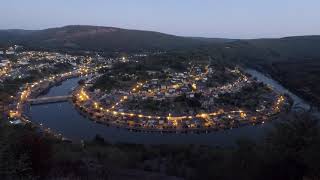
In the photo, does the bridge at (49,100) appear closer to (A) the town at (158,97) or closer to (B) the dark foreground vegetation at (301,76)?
(A) the town at (158,97)

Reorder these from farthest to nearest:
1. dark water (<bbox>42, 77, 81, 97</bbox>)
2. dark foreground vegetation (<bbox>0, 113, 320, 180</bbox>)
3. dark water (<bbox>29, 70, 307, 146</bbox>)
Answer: dark water (<bbox>42, 77, 81, 97</bbox>), dark water (<bbox>29, 70, 307, 146</bbox>), dark foreground vegetation (<bbox>0, 113, 320, 180</bbox>)

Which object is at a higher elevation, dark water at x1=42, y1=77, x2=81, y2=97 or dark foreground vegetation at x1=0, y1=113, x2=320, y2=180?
dark foreground vegetation at x1=0, y1=113, x2=320, y2=180

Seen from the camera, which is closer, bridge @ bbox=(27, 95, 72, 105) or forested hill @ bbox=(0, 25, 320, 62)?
bridge @ bbox=(27, 95, 72, 105)

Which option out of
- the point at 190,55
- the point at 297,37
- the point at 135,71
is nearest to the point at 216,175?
the point at 135,71

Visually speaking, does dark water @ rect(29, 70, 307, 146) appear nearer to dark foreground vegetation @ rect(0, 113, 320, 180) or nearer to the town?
the town

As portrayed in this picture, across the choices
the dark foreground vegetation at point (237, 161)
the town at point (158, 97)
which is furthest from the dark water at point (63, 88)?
the dark foreground vegetation at point (237, 161)

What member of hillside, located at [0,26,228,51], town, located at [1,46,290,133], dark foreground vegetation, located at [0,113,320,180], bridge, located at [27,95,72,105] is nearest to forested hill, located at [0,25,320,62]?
hillside, located at [0,26,228,51]

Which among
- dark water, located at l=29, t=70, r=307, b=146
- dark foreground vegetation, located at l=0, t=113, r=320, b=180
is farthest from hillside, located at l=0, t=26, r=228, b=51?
dark foreground vegetation, located at l=0, t=113, r=320, b=180

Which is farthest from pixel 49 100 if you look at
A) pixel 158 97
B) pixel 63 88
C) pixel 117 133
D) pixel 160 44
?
pixel 160 44

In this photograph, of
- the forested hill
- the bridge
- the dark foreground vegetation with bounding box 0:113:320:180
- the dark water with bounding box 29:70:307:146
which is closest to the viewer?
the dark foreground vegetation with bounding box 0:113:320:180

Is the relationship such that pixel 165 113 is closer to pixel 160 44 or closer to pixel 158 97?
pixel 158 97

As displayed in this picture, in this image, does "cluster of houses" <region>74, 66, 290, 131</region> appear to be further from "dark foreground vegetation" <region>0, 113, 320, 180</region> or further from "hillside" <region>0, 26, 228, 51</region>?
"hillside" <region>0, 26, 228, 51</region>

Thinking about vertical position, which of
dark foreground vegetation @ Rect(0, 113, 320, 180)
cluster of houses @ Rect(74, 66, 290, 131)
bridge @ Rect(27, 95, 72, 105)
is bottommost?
bridge @ Rect(27, 95, 72, 105)
